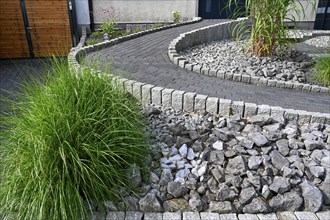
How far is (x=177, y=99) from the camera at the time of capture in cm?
314

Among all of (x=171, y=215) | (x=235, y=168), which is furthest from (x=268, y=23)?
(x=171, y=215)

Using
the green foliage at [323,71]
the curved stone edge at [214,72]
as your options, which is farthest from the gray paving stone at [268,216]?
the green foliage at [323,71]

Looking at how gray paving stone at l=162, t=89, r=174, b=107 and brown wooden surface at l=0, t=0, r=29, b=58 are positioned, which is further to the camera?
brown wooden surface at l=0, t=0, r=29, b=58

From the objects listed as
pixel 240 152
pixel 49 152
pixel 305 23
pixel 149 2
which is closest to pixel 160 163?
pixel 240 152

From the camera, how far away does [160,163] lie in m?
2.38

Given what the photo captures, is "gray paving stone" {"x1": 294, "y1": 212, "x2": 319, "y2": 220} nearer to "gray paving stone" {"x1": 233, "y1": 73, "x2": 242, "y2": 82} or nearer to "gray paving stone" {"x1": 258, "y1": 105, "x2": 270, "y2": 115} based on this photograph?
"gray paving stone" {"x1": 258, "y1": 105, "x2": 270, "y2": 115}

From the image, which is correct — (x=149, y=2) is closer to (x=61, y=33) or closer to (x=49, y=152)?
(x=61, y=33)

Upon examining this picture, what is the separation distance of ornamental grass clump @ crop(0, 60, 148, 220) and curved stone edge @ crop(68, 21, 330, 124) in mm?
556

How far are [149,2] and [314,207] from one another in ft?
29.3

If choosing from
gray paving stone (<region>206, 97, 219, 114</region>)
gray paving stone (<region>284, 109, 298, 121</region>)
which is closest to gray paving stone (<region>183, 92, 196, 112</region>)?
gray paving stone (<region>206, 97, 219, 114</region>)

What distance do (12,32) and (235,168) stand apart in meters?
9.31

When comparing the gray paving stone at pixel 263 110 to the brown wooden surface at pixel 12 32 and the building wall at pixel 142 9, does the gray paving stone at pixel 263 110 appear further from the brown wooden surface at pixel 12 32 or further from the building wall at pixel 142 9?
the brown wooden surface at pixel 12 32

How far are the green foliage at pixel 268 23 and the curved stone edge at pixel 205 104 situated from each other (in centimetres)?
229

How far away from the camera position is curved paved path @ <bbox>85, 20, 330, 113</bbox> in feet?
11.4
